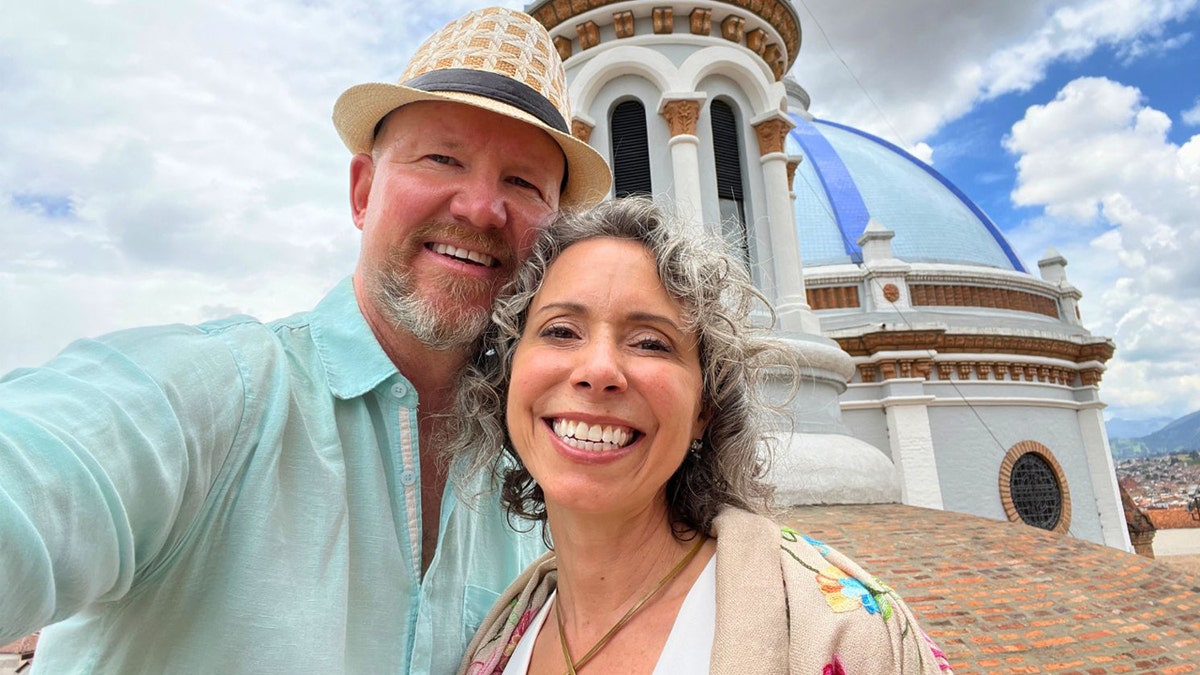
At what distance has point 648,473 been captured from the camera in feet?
5.55

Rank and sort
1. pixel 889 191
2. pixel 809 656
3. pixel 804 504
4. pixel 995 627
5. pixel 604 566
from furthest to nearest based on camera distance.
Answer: pixel 889 191, pixel 804 504, pixel 995 627, pixel 604 566, pixel 809 656

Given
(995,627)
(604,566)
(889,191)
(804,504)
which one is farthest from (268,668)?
(889,191)

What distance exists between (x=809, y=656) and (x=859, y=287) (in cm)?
1603

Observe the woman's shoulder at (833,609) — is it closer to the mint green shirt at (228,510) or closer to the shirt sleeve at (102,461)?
the mint green shirt at (228,510)

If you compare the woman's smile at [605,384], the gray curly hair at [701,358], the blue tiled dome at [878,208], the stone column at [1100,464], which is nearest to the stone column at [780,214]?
the blue tiled dome at [878,208]

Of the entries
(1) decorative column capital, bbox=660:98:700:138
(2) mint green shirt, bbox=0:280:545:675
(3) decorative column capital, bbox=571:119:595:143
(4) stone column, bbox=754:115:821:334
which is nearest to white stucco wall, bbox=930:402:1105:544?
(4) stone column, bbox=754:115:821:334

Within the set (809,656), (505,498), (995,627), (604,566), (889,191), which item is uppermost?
(889,191)

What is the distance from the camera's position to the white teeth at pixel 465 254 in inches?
77.7

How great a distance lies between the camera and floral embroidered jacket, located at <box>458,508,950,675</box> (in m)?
1.38

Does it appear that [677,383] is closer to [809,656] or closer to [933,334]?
[809,656]

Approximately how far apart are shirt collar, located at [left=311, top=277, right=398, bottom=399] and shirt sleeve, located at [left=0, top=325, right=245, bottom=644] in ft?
1.02

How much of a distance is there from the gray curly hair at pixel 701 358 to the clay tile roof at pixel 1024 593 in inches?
142

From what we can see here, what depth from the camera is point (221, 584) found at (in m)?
1.47

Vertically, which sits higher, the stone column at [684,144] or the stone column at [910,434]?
the stone column at [684,144]
